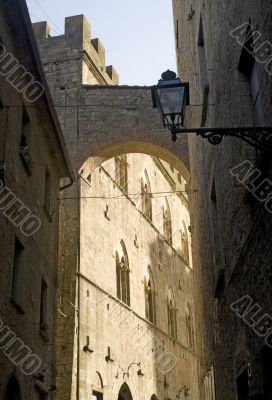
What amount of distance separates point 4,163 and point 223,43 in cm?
361

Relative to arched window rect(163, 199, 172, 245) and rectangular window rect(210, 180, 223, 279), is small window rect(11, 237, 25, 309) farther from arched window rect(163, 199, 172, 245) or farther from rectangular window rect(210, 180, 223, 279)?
arched window rect(163, 199, 172, 245)

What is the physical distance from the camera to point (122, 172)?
910 inches

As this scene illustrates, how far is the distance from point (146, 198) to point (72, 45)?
811 centimetres

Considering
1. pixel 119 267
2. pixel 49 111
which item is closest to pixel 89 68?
pixel 119 267

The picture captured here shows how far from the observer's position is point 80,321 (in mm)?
16469

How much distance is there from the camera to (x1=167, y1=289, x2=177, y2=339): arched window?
2627 centimetres

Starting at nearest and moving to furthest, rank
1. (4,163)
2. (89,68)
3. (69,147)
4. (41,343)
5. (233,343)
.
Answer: (233,343), (4,163), (41,343), (69,147), (89,68)

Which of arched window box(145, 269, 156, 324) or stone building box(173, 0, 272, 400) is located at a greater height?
arched window box(145, 269, 156, 324)

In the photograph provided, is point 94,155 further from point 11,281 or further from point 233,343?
point 233,343

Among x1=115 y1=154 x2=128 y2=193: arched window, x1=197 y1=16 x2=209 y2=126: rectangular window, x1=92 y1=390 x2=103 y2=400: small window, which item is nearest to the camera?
x1=197 y1=16 x2=209 y2=126: rectangular window

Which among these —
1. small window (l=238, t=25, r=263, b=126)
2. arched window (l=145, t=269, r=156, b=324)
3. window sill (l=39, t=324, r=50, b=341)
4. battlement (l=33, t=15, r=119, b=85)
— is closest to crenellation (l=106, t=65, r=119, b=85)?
battlement (l=33, t=15, r=119, b=85)

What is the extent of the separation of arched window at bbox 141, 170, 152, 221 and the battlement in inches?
235

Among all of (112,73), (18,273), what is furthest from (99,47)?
(18,273)

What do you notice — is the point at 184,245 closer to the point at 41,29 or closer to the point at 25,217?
the point at 41,29
